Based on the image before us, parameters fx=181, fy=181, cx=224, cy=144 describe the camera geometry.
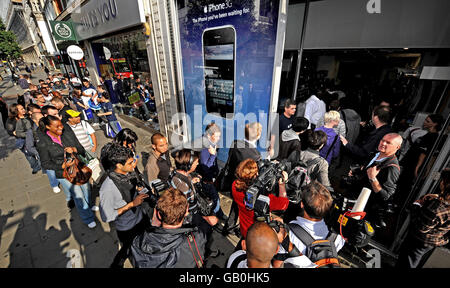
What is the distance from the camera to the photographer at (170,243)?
156 cm

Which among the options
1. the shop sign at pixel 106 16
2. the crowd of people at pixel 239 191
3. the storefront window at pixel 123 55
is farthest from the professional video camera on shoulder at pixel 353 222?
the storefront window at pixel 123 55

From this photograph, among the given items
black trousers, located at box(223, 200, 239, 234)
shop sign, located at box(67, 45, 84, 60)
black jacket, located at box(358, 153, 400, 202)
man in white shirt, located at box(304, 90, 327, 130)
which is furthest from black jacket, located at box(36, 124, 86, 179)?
shop sign, located at box(67, 45, 84, 60)

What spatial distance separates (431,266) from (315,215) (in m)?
2.01

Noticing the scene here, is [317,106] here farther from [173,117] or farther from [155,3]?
[155,3]

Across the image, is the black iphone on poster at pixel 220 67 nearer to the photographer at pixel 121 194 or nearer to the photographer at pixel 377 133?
the photographer at pixel 377 133

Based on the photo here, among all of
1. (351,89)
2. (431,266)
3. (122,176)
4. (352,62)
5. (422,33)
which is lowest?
(431,266)

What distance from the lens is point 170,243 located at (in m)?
1.59

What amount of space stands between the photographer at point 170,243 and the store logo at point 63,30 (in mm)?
13184

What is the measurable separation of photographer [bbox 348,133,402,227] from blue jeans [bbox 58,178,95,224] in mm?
4746

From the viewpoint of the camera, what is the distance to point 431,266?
Answer: 226cm

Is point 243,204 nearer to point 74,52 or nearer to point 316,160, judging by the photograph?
point 316,160

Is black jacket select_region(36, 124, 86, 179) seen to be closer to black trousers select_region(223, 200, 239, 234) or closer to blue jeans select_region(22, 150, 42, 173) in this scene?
blue jeans select_region(22, 150, 42, 173)

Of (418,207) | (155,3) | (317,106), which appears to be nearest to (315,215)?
(418,207)

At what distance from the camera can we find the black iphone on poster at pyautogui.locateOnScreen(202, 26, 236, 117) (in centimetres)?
407
